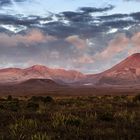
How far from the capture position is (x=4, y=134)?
13.3 meters

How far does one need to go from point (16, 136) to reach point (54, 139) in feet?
4.57

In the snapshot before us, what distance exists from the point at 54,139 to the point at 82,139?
81 centimetres

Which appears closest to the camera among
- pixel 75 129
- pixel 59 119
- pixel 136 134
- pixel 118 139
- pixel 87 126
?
pixel 118 139

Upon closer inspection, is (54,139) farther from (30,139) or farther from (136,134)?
(136,134)

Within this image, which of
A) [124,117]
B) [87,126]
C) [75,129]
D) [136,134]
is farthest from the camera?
[124,117]

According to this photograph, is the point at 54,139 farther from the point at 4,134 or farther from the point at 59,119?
the point at 59,119

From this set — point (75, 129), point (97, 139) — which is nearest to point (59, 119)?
point (75, 129)

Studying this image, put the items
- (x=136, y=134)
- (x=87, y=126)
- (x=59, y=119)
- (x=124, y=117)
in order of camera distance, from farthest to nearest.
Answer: (x=124, y=117)
(x=59, y=119)
(x=87, y=126)
(x=136, y=134)

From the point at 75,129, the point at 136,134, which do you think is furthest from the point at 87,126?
the point at 136,134

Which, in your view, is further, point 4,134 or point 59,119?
point 59,119

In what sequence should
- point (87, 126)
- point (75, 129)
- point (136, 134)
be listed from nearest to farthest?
1. point (136, 134)
2. point (75, 129)
3. point (87, 126)

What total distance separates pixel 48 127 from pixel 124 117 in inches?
161

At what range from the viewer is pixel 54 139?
1203 cm

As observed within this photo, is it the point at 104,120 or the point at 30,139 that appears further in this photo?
the point at 104,120
